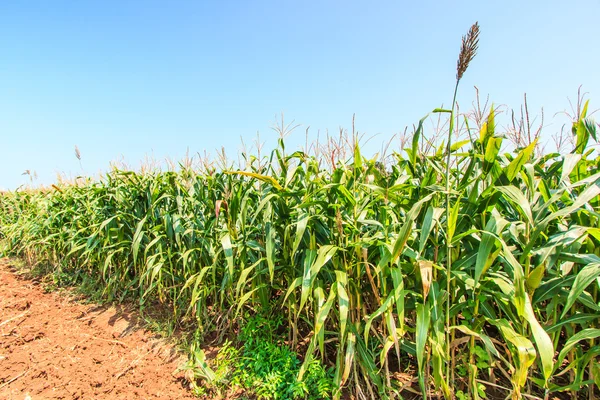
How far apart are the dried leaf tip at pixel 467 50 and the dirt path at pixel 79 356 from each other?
2291mm

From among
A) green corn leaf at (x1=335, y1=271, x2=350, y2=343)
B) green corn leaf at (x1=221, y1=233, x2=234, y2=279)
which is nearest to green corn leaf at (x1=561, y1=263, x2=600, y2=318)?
green corn leaf at (x1=335, y1=271, x2=350, y2=343)

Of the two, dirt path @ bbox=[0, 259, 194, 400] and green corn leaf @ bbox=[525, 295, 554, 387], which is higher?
green corn leaf @ bbox=[525, 295, 554, 387]

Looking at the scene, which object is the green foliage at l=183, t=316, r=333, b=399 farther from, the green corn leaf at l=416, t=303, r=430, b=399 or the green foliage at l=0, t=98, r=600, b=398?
the green corn leaf at l=416, t=303, r=430, b=399

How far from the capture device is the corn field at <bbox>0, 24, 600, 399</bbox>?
1.26 metres

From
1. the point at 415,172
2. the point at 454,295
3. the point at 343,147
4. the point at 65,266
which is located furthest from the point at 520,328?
the point at 65,266

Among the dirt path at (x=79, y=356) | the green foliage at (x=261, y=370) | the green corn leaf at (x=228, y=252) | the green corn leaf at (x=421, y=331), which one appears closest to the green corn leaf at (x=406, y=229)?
the green corn leaf at (x=421, y=331)

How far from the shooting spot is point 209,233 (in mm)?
2281

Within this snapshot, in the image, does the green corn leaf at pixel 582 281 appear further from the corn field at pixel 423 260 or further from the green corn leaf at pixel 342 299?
the green corn leaf at pixel 342 299

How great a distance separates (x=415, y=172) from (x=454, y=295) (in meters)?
0.69

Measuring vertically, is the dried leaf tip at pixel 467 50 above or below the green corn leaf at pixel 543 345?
above

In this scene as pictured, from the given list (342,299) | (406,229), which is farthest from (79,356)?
(406,229)

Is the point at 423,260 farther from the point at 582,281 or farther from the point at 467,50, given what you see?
the point at 467,50

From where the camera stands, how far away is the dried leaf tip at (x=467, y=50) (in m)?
1.10

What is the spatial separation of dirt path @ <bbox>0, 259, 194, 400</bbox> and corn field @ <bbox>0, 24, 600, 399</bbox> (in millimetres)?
413
